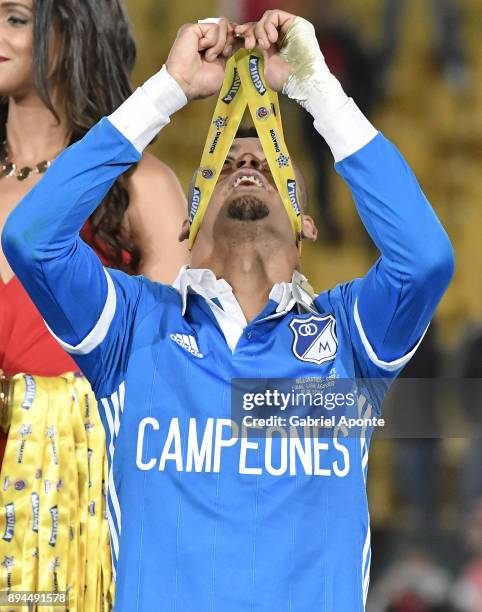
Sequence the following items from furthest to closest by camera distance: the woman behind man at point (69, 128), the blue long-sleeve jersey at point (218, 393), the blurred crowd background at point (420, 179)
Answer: the blurred crowd background at point (420, 179) < the woman behind man at point (69, 128) < the blue long-sleeve jersey at point (218, 393)

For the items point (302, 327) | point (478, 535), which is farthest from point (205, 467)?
point (478, 535)

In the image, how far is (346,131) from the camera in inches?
68.0

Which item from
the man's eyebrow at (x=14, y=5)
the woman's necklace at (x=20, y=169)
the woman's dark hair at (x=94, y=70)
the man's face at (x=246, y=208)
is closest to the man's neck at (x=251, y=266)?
the man's face at (x=246, y=208)

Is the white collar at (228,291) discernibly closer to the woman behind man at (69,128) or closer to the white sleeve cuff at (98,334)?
the white sleeve cuff at (98,334)

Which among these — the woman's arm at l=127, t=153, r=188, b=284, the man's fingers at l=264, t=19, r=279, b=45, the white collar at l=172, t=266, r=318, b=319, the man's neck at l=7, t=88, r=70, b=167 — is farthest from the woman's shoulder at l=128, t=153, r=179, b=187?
the man's fingers at l=264, t=19, r=279, b=45

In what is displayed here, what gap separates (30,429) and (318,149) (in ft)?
4.48

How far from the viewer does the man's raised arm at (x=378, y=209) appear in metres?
1.72

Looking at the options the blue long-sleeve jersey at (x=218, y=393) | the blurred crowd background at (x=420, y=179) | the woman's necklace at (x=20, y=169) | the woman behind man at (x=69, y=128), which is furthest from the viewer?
the blurred crowd background at (x=420, y=179)

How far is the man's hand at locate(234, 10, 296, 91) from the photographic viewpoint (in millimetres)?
1814

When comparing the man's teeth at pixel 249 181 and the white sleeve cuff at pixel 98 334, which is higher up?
the man's teeth at pixel 249 181

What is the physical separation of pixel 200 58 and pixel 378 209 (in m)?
0.34

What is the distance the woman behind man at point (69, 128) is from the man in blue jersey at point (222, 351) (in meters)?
0.37

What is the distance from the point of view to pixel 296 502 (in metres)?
1.75

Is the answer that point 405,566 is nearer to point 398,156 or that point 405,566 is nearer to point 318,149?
point 318,149
